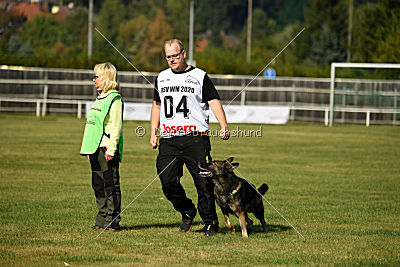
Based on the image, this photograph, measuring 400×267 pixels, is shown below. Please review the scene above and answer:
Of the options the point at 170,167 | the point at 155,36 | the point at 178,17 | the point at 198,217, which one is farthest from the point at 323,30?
the point at 170,167

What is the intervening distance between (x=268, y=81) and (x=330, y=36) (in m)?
34.8

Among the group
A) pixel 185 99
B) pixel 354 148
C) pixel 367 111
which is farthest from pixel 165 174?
pixel 367 111

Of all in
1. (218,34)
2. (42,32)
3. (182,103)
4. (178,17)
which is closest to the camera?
(182,103)

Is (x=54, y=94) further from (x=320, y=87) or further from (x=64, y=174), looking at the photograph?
(x=64, y=174)

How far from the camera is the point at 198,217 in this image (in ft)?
35.7

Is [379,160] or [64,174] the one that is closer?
[64,174]

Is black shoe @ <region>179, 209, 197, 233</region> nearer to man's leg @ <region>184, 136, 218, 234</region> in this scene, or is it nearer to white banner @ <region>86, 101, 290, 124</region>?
man's leg @ <region>184, 136, 218, 234</region>

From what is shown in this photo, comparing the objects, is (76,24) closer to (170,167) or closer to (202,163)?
(170,167)

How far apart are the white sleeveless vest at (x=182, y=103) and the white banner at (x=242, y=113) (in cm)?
2700

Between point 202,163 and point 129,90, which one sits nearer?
point 202,163

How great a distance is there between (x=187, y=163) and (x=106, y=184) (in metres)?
1.05

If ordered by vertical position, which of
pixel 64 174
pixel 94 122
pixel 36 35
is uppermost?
pixel 36 35

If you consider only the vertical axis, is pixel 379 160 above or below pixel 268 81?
below

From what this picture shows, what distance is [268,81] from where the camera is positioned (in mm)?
44938
